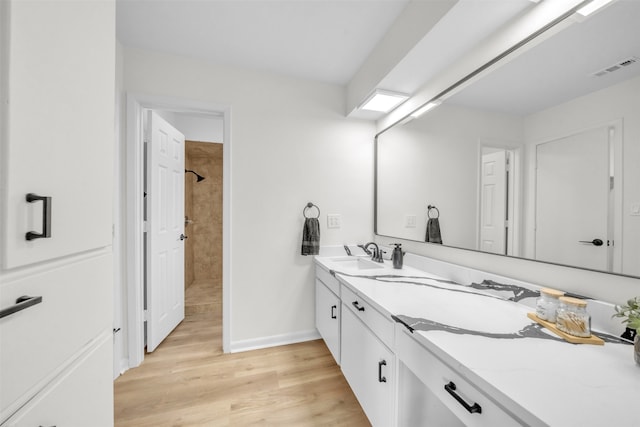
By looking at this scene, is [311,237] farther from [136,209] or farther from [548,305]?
[548,305]

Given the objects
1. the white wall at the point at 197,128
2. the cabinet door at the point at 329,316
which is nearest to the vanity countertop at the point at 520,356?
the cabinet door at the point at 329,316

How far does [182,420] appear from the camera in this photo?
1373 mm

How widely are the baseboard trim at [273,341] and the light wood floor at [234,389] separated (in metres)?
0.05

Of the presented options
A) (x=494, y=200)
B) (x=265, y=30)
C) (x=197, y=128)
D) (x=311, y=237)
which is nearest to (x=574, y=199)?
(x=494, y=200)

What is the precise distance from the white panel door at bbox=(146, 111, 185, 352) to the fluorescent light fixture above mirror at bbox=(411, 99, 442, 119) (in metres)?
2.10

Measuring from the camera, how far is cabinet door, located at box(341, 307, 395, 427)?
3.44ft

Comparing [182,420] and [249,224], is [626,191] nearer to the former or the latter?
[249,224]

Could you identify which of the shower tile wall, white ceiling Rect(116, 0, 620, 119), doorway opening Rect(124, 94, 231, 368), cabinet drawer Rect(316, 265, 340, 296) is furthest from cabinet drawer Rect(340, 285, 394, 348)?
the shower tile wall

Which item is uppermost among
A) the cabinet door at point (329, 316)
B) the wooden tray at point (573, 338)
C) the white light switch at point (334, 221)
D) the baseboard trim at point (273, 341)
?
the white light switch at point (334, 221)

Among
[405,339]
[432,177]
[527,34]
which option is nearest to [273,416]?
[405,339]

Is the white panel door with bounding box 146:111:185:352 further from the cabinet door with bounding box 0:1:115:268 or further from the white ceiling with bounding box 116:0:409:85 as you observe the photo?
the cabinet door with bounding box 0:1:115:268

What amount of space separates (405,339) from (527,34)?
4.62ft

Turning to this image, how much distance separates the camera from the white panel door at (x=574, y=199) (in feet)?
2.85

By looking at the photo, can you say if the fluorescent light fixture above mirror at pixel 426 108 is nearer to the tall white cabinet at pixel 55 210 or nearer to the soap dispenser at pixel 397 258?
the soap dispenser at pixel 397 258
